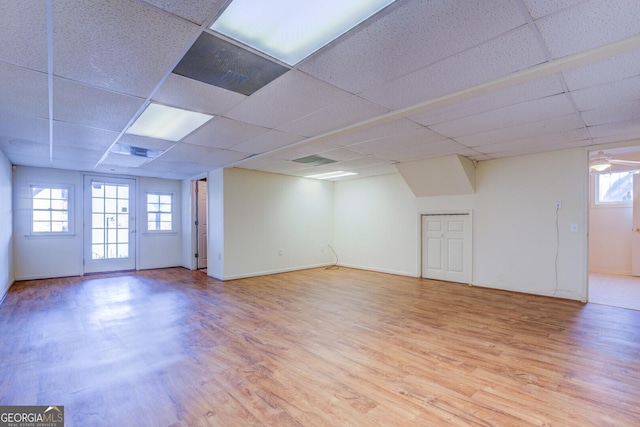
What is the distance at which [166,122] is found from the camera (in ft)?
11.1

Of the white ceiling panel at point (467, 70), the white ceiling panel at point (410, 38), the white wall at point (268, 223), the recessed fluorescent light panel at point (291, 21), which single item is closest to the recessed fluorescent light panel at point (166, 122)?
the recessed fluorescent light panel at point (291, 21)

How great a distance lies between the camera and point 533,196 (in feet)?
→ 15.9

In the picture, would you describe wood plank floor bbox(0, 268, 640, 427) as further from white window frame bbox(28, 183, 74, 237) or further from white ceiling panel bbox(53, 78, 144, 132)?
white ceiling panel bbox(53, 78, 144, 132)

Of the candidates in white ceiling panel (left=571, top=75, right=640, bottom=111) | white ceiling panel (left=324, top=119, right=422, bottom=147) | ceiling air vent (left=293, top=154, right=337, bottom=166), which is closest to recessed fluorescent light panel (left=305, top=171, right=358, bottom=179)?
ceiling air vent (left=293, top=154, right=337, bottom=166)

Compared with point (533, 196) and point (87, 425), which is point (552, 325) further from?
point (87, 425)

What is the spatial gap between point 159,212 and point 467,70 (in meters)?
7.56

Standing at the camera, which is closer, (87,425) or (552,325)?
(87,425)

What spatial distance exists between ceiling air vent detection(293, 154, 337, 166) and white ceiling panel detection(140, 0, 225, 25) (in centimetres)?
337

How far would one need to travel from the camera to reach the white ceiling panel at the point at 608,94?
240 centimetres

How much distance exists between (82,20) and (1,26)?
484 mm

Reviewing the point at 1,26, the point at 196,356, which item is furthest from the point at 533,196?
the point at 1,26

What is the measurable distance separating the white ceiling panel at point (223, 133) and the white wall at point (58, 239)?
4220 mm

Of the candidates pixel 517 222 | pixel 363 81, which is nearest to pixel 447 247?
pixel 517 222

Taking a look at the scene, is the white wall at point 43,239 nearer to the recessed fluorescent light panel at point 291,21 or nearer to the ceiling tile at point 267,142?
the ceiling tile at point 267,142
